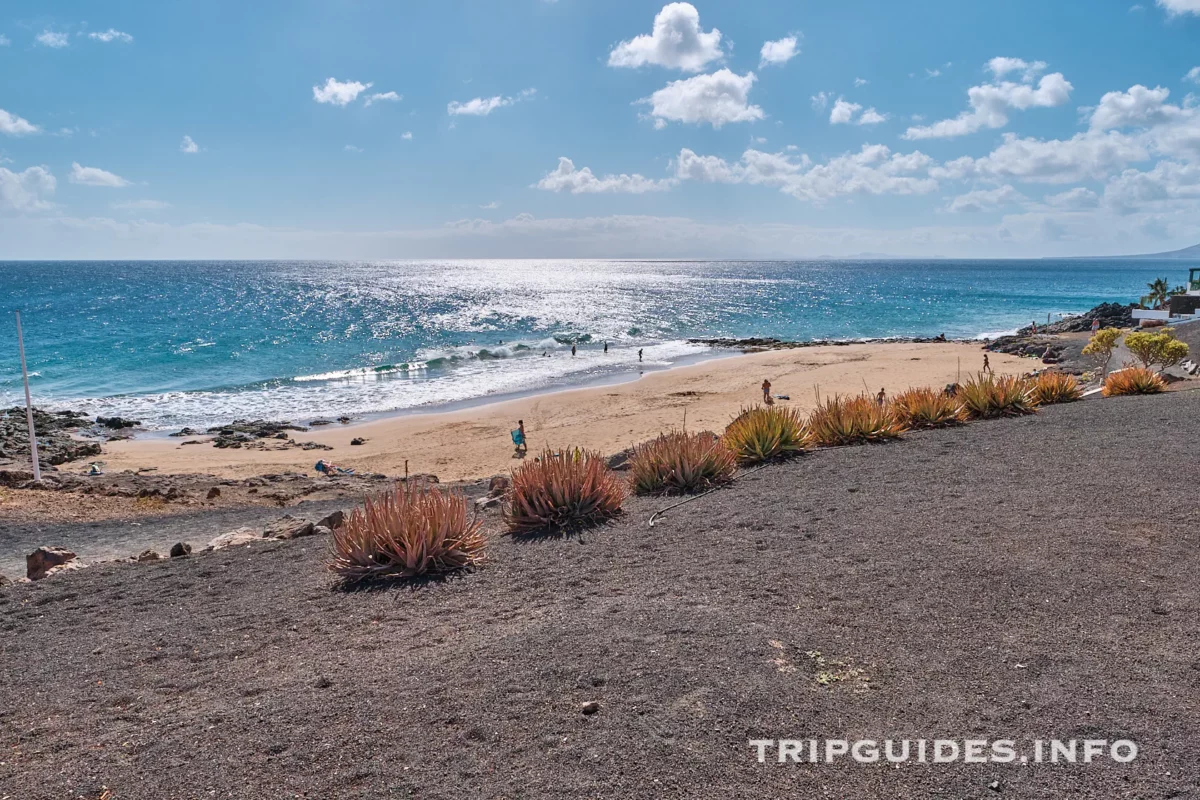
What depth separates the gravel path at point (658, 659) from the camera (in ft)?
10.3

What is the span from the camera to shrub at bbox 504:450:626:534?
278 inches

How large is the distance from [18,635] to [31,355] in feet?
151

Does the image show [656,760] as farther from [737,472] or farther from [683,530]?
[737,472]

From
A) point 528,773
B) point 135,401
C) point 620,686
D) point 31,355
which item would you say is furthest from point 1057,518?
point 31,355

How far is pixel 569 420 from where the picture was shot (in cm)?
2283

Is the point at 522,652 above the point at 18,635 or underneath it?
above

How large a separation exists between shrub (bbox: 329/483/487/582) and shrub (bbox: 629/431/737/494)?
2620 millimetres

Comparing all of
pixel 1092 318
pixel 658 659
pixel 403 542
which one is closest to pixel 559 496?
pixel 403 542

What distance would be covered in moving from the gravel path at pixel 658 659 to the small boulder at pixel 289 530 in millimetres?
953

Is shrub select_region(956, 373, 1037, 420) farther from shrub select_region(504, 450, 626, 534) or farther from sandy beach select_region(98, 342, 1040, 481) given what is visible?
shrub select_region(504, 450, 626, 534)

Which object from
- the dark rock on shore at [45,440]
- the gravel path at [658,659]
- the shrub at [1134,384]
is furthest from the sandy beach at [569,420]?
the gravel path at [658,659]

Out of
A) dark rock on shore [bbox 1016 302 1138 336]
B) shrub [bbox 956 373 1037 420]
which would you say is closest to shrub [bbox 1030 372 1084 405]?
shrub [bbox 956 373 1037 420]

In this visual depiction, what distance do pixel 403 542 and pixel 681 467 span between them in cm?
345

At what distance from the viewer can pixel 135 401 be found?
94.0ft
